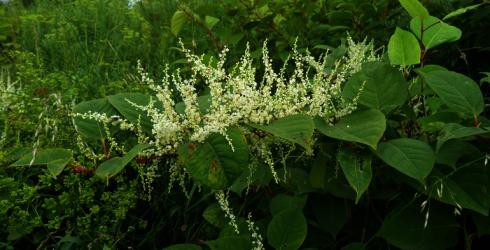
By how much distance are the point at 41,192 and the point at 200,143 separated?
145 cm

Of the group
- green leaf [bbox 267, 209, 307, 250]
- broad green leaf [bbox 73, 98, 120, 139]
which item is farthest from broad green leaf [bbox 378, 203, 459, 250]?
broad green leaf [bbox 73, 98, 120, 139]

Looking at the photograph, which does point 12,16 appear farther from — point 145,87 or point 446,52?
point 446,52

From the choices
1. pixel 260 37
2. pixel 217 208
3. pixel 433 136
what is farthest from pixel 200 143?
pixel 260 37

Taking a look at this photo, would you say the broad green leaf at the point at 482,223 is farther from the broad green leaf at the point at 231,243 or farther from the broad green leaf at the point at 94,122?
the broad green leaf at the point at 94,122

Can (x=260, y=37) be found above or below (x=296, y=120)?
below

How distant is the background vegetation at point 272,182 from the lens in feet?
5.52

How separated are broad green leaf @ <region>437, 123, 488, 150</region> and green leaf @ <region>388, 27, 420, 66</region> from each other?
0.24m

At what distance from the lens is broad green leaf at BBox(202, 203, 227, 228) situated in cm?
204

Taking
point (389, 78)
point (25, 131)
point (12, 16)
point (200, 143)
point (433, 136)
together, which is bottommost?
point (12, 16)

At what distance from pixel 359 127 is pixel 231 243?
0.54m

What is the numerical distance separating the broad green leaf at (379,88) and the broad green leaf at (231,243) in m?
0.54

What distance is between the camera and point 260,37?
11.5ft

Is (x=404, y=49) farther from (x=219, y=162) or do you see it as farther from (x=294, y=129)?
(x=219, y=162)

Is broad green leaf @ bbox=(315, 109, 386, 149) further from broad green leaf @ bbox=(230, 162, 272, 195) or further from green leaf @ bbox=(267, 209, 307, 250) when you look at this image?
broad green leaf @ bbox=(230, 162, 272, 195)
